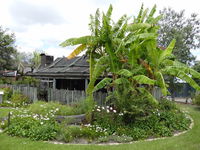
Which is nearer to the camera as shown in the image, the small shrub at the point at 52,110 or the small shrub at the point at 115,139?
the small shrub at the point at 115,139

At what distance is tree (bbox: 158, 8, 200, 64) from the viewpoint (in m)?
16.8

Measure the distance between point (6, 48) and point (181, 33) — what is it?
19.6 meters

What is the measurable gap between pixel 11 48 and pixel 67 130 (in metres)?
18.1

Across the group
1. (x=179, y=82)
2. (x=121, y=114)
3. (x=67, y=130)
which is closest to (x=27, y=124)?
(x=67, y=130)

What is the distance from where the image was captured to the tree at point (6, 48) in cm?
1970

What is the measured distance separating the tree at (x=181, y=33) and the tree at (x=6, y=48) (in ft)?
57.9

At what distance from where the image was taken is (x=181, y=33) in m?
16.6

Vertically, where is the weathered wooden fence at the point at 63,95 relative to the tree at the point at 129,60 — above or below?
below

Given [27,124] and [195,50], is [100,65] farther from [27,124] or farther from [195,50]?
[195,50]

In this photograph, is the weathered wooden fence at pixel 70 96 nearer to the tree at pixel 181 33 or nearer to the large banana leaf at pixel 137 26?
the large banana leaf at pixel 137 26

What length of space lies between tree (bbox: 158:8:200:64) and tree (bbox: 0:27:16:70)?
17.6m

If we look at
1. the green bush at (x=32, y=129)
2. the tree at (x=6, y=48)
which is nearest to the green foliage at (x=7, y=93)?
the green bush at (x=32, y=129)

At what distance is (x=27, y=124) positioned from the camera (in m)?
6.27

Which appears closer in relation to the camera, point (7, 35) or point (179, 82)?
point (179, 82)
